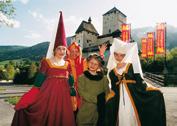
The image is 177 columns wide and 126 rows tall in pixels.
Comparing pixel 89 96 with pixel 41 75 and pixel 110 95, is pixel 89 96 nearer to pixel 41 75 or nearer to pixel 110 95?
pixel 110 95

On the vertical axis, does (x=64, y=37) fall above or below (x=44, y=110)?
above

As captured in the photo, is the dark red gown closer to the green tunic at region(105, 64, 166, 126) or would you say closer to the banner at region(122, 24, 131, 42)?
the green tunic at region(105, 64, 166, 126)

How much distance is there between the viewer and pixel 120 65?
5.25m

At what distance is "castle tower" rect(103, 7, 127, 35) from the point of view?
3533 inches

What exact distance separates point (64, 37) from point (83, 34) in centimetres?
7990

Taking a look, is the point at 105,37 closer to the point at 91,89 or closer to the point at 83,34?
the point at 83,34

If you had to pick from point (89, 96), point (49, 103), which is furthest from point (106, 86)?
point (49, 103)

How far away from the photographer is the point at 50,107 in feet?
16.7

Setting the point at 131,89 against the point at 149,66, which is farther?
the point at 149,66

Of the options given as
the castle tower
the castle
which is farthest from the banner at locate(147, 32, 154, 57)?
the castle tower

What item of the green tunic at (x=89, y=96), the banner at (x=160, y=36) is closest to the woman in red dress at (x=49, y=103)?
the green tunic at (x=89, y=96)

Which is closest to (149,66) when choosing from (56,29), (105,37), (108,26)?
(105,37)

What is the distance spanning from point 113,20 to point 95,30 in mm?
6998

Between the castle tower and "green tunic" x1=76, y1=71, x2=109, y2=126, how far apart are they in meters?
85.4
